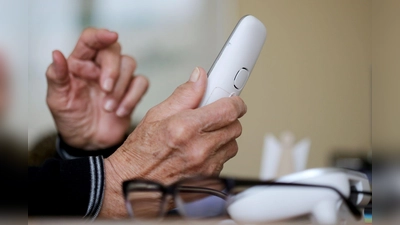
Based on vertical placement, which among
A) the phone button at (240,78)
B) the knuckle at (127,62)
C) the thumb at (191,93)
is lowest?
the thumb at (191,93)

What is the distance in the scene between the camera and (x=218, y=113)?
1.17ft

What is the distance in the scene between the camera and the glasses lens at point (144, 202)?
22cm

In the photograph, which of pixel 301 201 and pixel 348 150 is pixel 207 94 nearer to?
pixel 301 201

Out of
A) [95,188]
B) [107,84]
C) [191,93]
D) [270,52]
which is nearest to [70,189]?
[95,188]

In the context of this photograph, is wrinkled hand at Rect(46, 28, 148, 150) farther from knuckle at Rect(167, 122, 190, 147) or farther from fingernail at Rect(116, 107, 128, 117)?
knuckle at Rect(167, 122, 190, 147)

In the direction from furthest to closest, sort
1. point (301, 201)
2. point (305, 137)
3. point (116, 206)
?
point (305, 137)
point (116, 206)
point (301, 201)

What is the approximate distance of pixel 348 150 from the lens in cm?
146

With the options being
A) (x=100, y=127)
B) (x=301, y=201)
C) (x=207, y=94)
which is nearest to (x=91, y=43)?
(x=100, y=127)

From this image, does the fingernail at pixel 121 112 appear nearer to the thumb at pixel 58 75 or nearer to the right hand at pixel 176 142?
the thumb at pixel 58 75

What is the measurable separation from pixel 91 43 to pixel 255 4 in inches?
39.2

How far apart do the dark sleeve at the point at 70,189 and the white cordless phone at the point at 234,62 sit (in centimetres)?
11

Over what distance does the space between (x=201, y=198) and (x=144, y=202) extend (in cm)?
3

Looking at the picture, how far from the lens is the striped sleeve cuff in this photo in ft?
1.14

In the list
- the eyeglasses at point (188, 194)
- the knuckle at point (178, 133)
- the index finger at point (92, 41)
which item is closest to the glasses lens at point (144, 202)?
the eyeglasses at point (188, 194)
